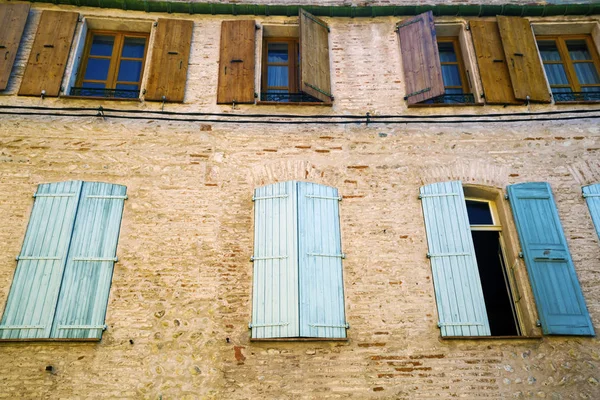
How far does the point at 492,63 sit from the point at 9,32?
274 inches

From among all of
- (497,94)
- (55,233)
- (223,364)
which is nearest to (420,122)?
(497,94)

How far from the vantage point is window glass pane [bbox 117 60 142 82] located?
763 centimetres

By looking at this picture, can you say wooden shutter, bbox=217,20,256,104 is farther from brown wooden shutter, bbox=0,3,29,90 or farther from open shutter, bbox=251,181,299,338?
brown wooden shutter, bbox=0,3,29,90

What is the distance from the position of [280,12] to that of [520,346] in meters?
5.76

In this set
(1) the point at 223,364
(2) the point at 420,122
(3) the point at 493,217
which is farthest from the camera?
(2) the point at 420,122

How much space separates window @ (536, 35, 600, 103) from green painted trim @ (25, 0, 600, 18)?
43 centimetres

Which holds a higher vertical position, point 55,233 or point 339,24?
point 339,24

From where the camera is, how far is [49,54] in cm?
741

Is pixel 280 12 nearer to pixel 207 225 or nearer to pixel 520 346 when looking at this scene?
pixel 207 225

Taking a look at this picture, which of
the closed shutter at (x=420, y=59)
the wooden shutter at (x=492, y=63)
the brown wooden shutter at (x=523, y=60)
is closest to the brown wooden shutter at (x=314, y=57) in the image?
the closed shutter at (x=420, y=59)

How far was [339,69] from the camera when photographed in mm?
7695

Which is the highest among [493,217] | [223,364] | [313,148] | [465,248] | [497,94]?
[497,94]

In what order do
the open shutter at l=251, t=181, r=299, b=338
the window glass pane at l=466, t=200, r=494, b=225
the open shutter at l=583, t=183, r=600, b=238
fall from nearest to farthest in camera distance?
the open shutter at l=251, t=181, r=299, b=338 → the open shutter at l=583, t=183, r=600, b=238 → the window glass pane at l=466, t=200, r=494, b=225

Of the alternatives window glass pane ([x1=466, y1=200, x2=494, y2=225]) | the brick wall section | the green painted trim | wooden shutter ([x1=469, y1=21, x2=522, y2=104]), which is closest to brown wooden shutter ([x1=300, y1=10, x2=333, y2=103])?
the brick wall section
